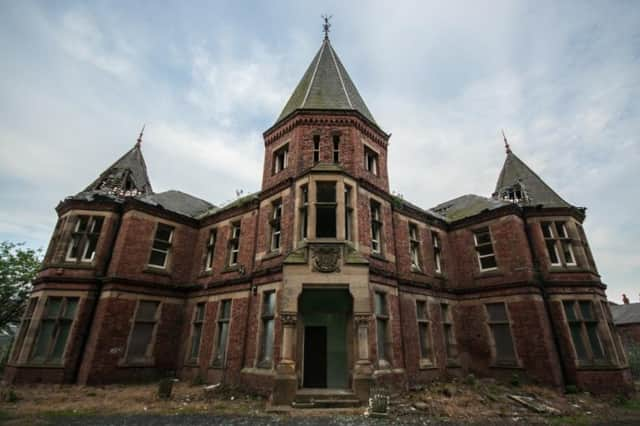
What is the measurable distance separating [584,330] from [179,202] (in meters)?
23.5

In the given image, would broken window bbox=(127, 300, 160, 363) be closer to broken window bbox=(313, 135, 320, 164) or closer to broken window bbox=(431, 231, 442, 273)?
broken window bbox=(313, 135, 320, 164)

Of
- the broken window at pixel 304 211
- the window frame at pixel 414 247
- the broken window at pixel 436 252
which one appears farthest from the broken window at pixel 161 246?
A: the broken window at pixel 436 252

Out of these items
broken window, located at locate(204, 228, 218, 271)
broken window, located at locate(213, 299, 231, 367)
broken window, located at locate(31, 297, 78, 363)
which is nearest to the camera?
broken window, located at locate(31, 297, 78, 363)

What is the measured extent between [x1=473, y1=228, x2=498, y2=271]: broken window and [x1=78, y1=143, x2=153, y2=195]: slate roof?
20726 millimetres

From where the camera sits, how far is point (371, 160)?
1605 centimetres

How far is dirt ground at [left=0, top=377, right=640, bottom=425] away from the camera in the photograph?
8673 millimetres

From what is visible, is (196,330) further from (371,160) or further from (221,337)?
(371,160)

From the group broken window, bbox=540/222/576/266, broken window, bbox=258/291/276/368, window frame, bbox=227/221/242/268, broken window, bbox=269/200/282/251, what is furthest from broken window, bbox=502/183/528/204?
window frame, bbox=227/221/242/268

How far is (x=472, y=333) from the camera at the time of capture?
1608 cm

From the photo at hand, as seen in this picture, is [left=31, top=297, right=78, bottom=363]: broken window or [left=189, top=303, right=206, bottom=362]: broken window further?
[left=189, top=303, right=206, bottom=362]: broken window

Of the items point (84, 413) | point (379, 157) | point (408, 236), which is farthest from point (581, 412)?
point (84, 413)

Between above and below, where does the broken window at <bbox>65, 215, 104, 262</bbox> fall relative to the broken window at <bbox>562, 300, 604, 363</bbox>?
above

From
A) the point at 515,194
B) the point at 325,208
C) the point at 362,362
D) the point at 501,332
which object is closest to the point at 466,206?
the point at 515,194

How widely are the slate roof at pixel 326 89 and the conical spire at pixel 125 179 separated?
33.8 feet
